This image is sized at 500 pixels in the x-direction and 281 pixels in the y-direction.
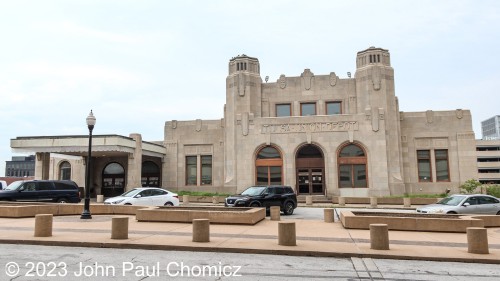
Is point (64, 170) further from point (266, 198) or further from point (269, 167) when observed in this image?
point (266, 198)

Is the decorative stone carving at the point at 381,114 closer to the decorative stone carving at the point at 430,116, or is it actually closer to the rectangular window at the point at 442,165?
the decorative stone carving at the point at 430,116

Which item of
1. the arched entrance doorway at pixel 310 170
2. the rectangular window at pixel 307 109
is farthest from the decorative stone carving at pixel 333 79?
the arched entrance doorway at pixel 310 170

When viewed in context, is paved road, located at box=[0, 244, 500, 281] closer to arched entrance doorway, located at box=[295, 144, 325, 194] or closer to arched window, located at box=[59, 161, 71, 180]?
arched entrance doorway, located at box=[295, 144, 325, 194]

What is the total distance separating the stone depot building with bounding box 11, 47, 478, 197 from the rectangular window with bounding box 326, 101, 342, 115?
100 millimetres

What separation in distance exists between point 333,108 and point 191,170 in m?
16.3

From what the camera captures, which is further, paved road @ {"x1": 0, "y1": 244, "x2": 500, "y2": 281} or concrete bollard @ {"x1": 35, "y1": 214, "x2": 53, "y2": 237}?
concrete bollard @ {"x1": 35, "y1": 214, "x2": 53, "y2": 237}

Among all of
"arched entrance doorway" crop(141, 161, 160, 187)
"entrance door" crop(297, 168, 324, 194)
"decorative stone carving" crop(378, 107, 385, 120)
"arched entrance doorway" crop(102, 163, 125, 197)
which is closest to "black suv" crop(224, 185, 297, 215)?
"entrance door" crop(297, 168, 324, 194)

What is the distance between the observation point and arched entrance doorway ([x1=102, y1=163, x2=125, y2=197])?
1642 inches

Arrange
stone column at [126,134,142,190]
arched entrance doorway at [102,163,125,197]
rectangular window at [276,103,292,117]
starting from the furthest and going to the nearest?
arched entrance doorway at [102,163,125,197]
rectangular window at [276,103,292,117]
stone column at [126,134,142,190]

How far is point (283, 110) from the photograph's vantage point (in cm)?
4075

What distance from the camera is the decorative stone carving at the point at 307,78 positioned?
4028 cm

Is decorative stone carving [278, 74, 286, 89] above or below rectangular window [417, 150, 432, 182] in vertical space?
above

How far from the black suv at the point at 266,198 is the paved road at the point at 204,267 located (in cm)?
976

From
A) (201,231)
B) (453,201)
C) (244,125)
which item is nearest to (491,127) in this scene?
(244,125)
